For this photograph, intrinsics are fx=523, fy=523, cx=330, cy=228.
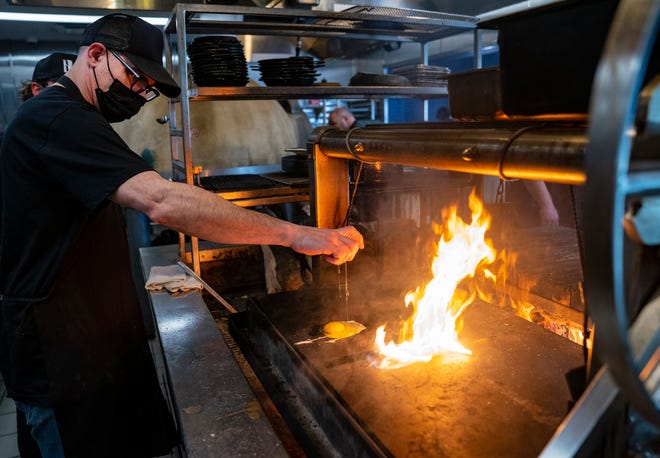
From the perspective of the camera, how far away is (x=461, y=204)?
12.8ft

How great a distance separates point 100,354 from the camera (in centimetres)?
200

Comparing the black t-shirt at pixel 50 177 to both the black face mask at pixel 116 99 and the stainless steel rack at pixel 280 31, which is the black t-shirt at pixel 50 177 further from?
the stainless steel rack at pixel 280 31

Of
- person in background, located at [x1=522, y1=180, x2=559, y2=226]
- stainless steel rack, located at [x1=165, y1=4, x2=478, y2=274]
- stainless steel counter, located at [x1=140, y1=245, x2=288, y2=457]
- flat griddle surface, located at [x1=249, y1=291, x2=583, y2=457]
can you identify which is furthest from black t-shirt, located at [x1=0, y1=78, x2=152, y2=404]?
person in background, located at [x1=522, y1=180, x2=559, y2=226]

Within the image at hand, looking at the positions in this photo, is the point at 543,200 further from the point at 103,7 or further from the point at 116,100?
the point at 103,7

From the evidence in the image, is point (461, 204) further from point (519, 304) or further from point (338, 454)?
point (338, 454)

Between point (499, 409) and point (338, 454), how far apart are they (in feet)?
1.46

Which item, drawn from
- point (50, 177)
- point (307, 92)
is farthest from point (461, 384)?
point (307, 92)

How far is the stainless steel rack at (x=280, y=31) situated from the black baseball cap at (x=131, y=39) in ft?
3.19

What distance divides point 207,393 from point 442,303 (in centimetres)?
93

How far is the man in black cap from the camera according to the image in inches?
66.6

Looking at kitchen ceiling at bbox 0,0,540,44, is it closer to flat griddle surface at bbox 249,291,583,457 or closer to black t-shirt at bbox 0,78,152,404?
black t-shirt at bbox 0,78,152,404

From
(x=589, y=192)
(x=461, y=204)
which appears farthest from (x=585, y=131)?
(x=461, y=204)

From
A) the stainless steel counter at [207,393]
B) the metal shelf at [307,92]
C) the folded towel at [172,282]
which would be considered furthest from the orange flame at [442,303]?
the metal shelf at [307,92]

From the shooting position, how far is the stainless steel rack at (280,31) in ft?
10.2
